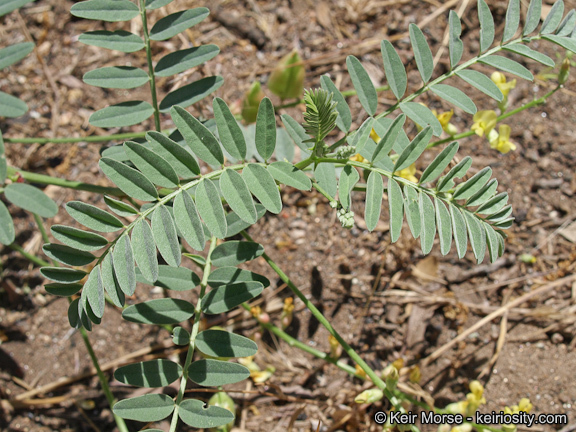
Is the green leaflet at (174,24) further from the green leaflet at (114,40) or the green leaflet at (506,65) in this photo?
the green leaflet at (506,65)

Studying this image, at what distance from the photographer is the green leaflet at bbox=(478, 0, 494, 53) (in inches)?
65.2

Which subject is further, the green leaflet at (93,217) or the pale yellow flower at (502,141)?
the pale yellow flower at (502,141)

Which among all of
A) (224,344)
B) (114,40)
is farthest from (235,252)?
(114,40)

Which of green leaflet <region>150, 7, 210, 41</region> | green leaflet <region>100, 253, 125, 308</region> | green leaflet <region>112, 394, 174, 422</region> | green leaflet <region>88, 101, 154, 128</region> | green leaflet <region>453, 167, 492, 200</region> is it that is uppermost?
green leaflet <region>150, 7, 210, 41</region>

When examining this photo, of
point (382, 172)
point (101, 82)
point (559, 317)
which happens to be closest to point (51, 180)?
point (101, 82)

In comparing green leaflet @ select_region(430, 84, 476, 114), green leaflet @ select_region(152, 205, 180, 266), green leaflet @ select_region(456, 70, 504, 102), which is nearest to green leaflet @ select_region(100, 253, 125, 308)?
green leaflet @ select_region(152, 205, 180, 266)

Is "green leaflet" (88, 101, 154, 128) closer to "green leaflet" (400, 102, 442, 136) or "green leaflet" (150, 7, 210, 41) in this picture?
"green leaflet" (150, 7, 210, 41)

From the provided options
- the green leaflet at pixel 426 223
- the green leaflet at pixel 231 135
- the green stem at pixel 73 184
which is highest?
the green leaflet at pixel 231 135

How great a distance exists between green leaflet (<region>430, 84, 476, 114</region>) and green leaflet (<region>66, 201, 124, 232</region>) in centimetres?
118

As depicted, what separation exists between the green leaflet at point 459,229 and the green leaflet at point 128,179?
94 centimetres

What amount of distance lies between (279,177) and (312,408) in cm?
140

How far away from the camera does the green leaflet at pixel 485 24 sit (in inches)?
65.2

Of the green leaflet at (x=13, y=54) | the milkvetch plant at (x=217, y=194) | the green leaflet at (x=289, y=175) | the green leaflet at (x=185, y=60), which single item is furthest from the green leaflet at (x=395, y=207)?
the green leaflet at (x=13, y=54)

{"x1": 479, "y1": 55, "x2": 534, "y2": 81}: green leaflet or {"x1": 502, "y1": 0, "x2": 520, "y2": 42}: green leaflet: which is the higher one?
{"x1": 502, "y1": 0, "x2": 520, "y2": 42}: green leaflet
